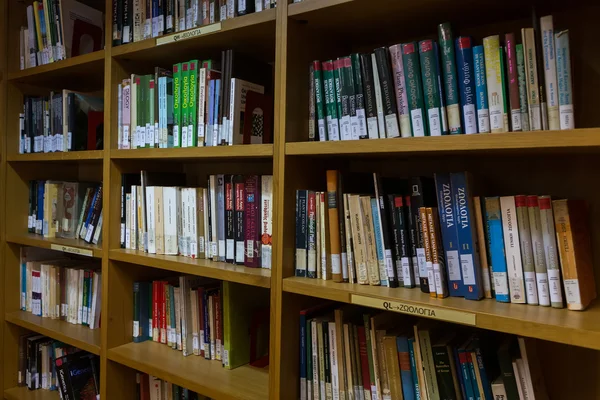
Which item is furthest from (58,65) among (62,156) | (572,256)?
(572,256)

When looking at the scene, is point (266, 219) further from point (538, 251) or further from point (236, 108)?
point (538, 251)

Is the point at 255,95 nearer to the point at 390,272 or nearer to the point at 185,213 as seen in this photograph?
the point at 185,213

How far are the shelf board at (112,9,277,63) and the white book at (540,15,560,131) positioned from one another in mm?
676

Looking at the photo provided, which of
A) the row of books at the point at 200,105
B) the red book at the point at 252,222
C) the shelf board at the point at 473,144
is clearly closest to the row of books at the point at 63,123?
the row of books at the point at 200,105

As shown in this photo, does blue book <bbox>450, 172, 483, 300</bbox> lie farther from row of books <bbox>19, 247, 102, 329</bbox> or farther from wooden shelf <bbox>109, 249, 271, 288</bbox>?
row of books <bbox>19, 247, 102, 329</bbox>

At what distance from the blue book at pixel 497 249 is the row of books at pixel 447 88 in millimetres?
180

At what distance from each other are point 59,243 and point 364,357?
52.3 inches

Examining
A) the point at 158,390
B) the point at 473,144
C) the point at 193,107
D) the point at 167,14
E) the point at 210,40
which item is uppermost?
→ the point at 167,14

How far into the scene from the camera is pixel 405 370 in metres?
1.15

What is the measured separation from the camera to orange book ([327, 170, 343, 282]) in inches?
48.3

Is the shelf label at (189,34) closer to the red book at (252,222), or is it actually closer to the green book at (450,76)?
the red book at (252,222)

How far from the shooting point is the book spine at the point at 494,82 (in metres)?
1.00

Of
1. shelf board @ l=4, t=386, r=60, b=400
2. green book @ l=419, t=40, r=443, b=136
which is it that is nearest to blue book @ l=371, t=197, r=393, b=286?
green book @ l=419, t=40, r=443, b=136

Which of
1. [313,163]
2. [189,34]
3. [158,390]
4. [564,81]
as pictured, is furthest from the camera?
[158,390]
